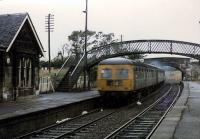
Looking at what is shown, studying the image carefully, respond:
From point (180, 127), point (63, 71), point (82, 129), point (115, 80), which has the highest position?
point (63, 71)

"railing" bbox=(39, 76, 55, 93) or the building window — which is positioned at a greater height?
the building window

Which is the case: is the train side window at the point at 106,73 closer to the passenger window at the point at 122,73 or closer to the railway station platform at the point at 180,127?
Result: the passenger window at the point at 122,73

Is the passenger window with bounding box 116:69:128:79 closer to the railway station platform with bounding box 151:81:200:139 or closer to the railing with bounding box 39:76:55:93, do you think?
the railing with bounding box 39:76:55:93

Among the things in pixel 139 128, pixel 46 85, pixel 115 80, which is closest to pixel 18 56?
→ pixel 115 80

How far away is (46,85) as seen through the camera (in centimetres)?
3662

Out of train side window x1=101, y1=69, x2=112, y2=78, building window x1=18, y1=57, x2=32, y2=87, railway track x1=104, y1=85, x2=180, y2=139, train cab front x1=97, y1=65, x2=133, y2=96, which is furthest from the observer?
train side window x1=101, y1=69, x2=112, y2=78

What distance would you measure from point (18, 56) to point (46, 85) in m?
9.42

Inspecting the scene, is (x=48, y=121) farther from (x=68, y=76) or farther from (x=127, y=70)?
(x=68, y=76)

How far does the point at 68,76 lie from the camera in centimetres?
4175

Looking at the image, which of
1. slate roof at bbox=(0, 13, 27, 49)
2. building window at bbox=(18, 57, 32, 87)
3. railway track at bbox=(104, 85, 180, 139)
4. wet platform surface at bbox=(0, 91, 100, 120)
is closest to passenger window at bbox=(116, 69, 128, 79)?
wet platform surface at bbox=(0, 91, 100, 120)

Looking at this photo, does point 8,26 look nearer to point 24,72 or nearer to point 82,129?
point 24,72

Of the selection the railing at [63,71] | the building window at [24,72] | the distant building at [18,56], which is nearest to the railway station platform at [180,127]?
Result: the distant building at [18,56]

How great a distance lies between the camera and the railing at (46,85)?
34875mm

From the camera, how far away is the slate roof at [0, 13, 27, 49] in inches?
1003
